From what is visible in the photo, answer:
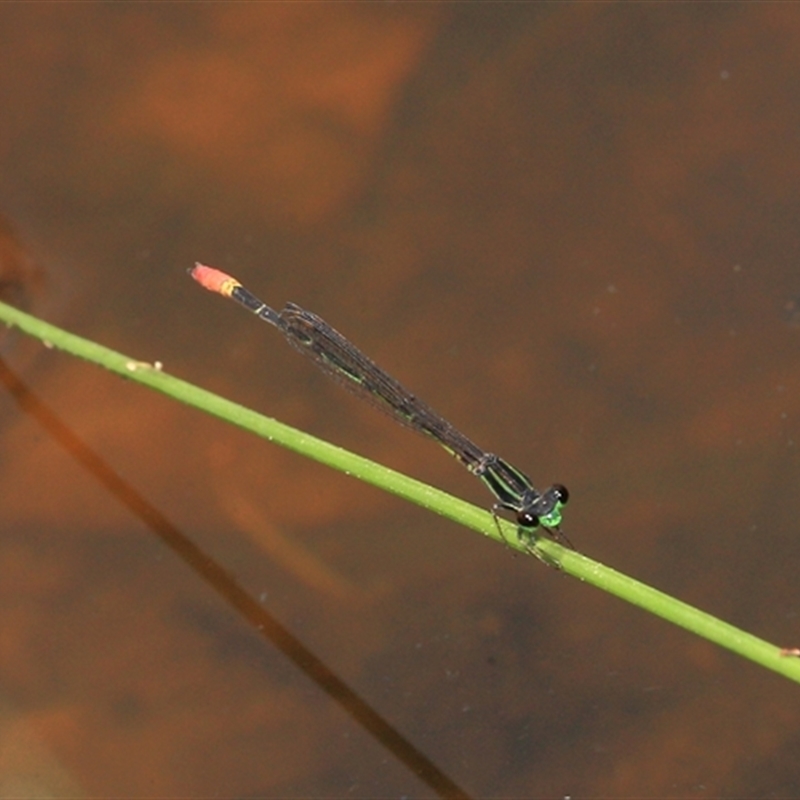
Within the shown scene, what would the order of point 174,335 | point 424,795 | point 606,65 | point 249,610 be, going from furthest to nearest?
point 606,65 → point 174,335 → point 249,610 → point 424,795

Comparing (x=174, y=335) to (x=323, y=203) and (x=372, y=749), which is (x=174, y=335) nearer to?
(x=323, y=203)

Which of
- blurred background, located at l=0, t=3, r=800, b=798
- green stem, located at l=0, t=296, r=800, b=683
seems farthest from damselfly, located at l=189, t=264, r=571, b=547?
green stem, located at l=0, t=296, r=800, b=683

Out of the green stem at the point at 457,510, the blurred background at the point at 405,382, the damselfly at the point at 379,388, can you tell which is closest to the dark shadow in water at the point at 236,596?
the blurred background at the point at 405,382

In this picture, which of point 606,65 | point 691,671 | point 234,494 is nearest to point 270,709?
point 234,494

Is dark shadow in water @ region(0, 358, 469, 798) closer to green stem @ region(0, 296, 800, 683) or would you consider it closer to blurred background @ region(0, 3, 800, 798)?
blurred background @ region(0, 3, 800, 798)

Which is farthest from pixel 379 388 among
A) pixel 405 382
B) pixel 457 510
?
pixel 457 510

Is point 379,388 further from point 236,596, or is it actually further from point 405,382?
point 236,596
